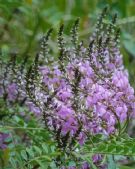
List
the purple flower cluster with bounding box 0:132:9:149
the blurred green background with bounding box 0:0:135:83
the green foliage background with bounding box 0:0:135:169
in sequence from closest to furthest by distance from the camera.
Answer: the green foliage background with bounding box 0:0:135:169, the purple flower cluster with bounding box 0:132:9:149, the blurred green background with bounding box 0:0:135:83

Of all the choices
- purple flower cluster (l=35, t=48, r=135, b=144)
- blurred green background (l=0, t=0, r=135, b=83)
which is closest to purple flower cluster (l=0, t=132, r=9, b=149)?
purple flower cluster (l=35, t=48, r=135, b=144)

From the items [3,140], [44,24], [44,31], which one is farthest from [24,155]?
[44,24]

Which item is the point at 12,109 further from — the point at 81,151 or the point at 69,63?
the point at 81,151

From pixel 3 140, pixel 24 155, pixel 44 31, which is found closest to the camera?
pixel 24 155

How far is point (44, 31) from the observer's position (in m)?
3.23

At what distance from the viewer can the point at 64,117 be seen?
165 centimetres

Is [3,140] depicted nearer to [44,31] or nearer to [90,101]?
[90,101]

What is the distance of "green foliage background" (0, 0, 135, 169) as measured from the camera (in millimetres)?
1572

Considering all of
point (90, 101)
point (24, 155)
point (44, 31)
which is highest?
point (44, 31)

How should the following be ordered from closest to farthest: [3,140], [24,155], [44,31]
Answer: [24,155]
[3,140]
[44,31]

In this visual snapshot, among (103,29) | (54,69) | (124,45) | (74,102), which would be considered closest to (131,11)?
(124,45)

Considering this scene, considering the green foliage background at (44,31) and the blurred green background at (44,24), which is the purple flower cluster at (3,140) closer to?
the green foliage background at (44,31)

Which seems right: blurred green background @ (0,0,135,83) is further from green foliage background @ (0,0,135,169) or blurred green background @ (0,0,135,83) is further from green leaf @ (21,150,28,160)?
green leaf @ (21,150,28,160)

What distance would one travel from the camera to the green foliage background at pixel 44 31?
157 centimetres
